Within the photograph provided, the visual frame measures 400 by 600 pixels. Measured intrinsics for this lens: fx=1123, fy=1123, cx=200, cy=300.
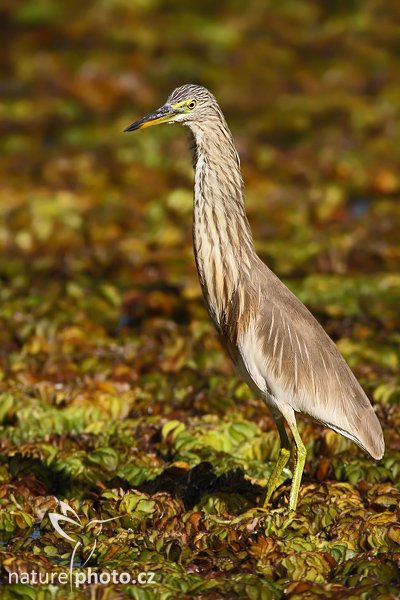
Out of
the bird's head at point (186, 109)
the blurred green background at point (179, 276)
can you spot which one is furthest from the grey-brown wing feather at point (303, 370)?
the bird's head at point (186, 109)

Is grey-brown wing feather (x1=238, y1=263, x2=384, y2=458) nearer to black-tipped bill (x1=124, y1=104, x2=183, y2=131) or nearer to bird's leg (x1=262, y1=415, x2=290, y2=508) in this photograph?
bird's leg (x1=262, y1=415, x2=290, y2=508)

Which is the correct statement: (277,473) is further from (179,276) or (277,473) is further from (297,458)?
(179,276)

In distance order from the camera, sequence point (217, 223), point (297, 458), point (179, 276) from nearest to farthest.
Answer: point (297, 458), point (217, 223), point (179, 276)

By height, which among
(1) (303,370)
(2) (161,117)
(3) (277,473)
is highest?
(2) (161,117)

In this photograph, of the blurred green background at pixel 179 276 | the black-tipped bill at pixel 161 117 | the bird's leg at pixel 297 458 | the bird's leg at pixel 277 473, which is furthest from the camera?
the black-tipped bill at pixel 161 117

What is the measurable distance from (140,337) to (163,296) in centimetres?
67

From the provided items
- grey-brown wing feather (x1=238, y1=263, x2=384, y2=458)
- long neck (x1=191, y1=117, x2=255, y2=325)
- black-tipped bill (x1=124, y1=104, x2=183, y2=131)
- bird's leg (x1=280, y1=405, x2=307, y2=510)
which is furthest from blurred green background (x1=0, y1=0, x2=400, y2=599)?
black-tipped bill (x1=124, y1=104, x2=183, y2=131)

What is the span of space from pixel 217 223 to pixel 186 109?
0.56 metres

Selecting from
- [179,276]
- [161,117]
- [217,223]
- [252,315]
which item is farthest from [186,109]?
[179,276]

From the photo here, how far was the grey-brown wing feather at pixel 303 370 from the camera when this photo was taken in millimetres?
5109

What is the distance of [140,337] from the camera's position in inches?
304

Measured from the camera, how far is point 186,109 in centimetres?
528

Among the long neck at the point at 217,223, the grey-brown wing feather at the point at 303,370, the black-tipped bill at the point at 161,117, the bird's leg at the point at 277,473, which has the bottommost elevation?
the bird's leg at the point at 277,473

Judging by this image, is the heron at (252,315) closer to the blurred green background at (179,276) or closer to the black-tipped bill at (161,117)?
the black-tipped bill at (161,117)
